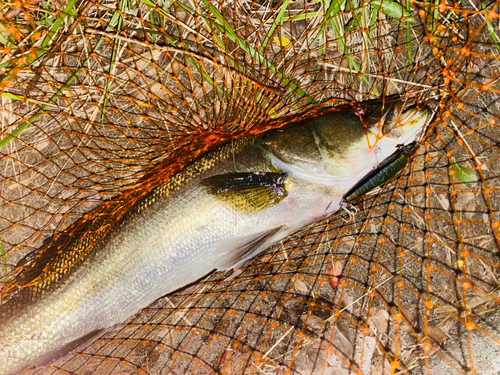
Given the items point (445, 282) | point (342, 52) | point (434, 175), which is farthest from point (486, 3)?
point (445, 282)

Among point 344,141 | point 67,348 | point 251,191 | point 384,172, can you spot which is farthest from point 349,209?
point 67,348

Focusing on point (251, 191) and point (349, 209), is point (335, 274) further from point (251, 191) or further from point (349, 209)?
point (251, 191)

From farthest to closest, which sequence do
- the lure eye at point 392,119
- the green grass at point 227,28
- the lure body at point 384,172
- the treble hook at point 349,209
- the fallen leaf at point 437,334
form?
1. the green grass at point 227,28
2. the fallen leaf at point 437,334
3. the treble hook at point 349,209
4. the lure body at point 384,172
5. the lure eye at point 392,119

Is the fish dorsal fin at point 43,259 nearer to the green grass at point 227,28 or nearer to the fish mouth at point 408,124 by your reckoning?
the green grass at point 227,28

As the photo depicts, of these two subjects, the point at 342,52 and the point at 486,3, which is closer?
the point at 486,3

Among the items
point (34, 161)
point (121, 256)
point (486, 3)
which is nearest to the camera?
point (121, 256)

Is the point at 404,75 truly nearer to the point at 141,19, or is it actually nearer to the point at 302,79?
the point at 302,79

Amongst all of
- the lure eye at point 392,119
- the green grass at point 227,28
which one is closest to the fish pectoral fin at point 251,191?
the lure eye at point 392,119
